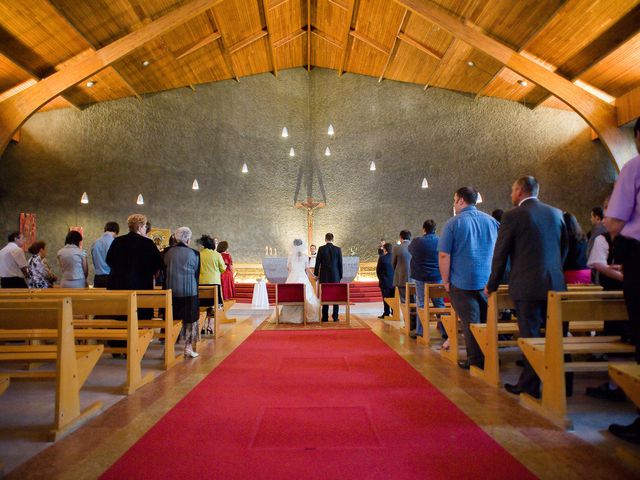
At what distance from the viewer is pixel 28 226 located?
9.45 meters

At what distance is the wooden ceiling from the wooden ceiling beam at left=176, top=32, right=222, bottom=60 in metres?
0.04

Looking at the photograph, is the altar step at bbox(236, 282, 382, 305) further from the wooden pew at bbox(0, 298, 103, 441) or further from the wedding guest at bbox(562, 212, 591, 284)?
the wooden pew at bbox(0, 298, 103, 441)

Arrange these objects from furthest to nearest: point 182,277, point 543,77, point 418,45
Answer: point 418,45 < point 543,77 < point 182,277

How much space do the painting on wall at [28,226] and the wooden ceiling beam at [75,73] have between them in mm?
2838

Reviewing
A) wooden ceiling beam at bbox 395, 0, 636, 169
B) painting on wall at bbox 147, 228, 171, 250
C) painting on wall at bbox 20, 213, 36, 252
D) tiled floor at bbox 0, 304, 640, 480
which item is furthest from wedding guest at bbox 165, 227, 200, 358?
painting on wall at bbox 20, 213, 36, 252

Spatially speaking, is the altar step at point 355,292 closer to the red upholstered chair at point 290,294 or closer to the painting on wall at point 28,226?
the red upholstered chair at point 290,294

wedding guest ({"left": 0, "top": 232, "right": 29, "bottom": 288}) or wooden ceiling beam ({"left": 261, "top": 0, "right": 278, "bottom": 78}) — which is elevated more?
wooden ceiling beam ({"left": 261, "top": 0, "right": 278, "bottom": 78})

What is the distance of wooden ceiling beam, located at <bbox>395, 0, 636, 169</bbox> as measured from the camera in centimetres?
770

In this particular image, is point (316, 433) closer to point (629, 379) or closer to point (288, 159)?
point (629, 379)

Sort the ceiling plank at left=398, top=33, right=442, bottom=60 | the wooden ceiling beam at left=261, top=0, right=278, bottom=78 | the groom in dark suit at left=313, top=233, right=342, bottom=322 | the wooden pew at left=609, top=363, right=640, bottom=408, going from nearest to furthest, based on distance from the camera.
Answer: the wooden pew at left=609, top=363, right=640, bottom=408 < the groom in dark suit at left=313, top=233, right=342, bottom=322 < the wooden ceiling beam at left=261, top=0, right=278, bottom=78 < the ceiling plank at left=398, top=33, right=442, bottom=60

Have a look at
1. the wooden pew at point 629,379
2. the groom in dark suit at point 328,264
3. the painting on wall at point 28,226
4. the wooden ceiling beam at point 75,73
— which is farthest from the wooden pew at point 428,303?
the painting on wall at point 28,226

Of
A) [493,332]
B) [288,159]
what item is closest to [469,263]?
[493,332]

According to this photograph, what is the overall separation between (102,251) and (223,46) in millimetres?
7455

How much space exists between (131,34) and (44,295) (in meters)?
6.58
